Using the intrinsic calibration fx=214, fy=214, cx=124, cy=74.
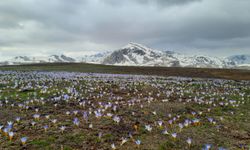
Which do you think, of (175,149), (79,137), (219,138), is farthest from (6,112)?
(219,138)

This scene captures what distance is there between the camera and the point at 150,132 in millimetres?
8711

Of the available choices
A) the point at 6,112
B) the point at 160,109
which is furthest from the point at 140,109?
the point at 6,112

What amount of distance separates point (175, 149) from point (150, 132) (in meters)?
1.57

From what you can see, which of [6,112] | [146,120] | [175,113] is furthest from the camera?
[175,113]

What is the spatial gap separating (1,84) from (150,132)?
63.1 feet

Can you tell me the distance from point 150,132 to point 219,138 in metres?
2.74

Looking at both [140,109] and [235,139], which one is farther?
[140,109]

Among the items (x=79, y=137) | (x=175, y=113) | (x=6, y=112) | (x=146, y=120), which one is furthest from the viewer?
(x=175, y=113)

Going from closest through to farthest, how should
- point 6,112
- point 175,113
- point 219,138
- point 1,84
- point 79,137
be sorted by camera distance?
point 79,137 → point 219,138 → point 6,112 → point 175,113 → point 1,84

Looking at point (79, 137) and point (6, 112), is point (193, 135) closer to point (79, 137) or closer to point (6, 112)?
point (79, 137)

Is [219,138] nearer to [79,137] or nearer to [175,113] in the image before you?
[175,113]

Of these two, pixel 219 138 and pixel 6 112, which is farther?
pixel 6 112

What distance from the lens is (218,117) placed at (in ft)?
38.3

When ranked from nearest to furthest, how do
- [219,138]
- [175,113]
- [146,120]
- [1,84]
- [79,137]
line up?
[79,137] < [219,138] < [146,120] < [175,113] < [1,84]
